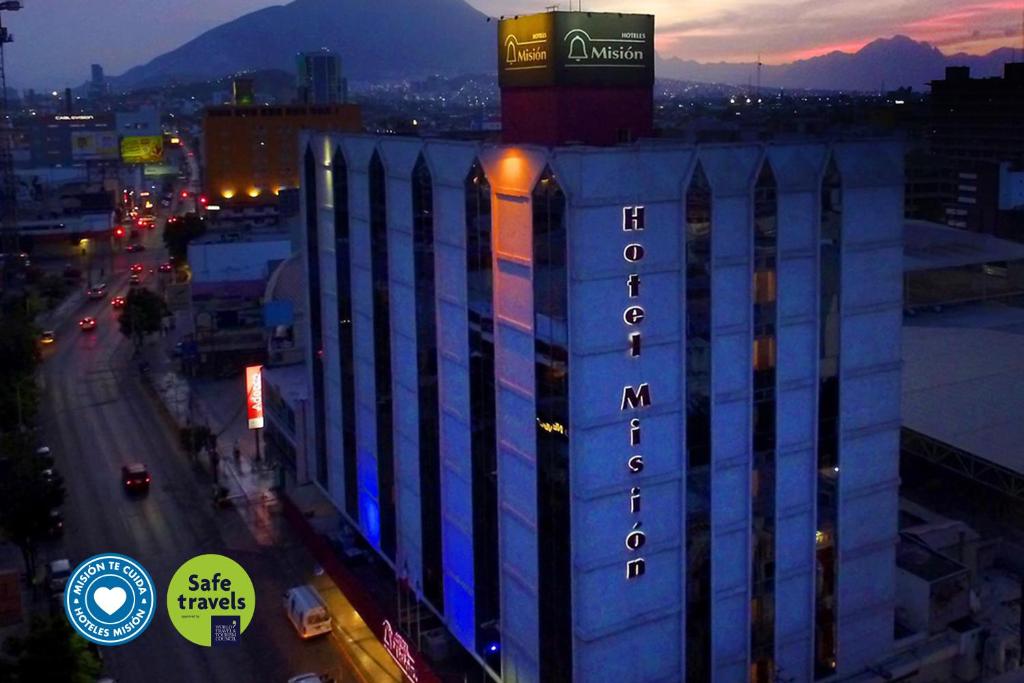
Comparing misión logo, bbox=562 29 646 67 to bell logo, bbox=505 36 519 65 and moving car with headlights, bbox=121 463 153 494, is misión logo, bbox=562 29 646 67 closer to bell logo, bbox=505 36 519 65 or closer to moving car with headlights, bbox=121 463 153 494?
bell logo, bbox=505 36 519 65

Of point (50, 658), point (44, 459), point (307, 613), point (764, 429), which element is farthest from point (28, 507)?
point (764, 429)

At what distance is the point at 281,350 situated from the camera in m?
43.5

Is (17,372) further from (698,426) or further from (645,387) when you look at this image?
(698,426)

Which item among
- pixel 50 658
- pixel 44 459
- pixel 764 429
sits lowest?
pixel 44 459

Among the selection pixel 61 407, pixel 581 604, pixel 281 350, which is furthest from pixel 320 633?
pixel 61 407

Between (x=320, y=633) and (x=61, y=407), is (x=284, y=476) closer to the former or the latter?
(x=320, y=633)

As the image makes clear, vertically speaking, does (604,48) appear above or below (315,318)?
above

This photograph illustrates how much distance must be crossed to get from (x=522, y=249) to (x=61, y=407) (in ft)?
110

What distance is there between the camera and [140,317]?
2104 inches

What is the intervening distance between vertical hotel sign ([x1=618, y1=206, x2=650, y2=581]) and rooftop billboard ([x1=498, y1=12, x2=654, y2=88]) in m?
4.13

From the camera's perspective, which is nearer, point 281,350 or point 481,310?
point 481,310

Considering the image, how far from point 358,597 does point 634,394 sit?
10.3 metres

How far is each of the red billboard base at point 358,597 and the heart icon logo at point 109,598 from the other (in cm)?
577

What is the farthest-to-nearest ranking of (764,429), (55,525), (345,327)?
(55,525)
(345,327)
(764,429)
